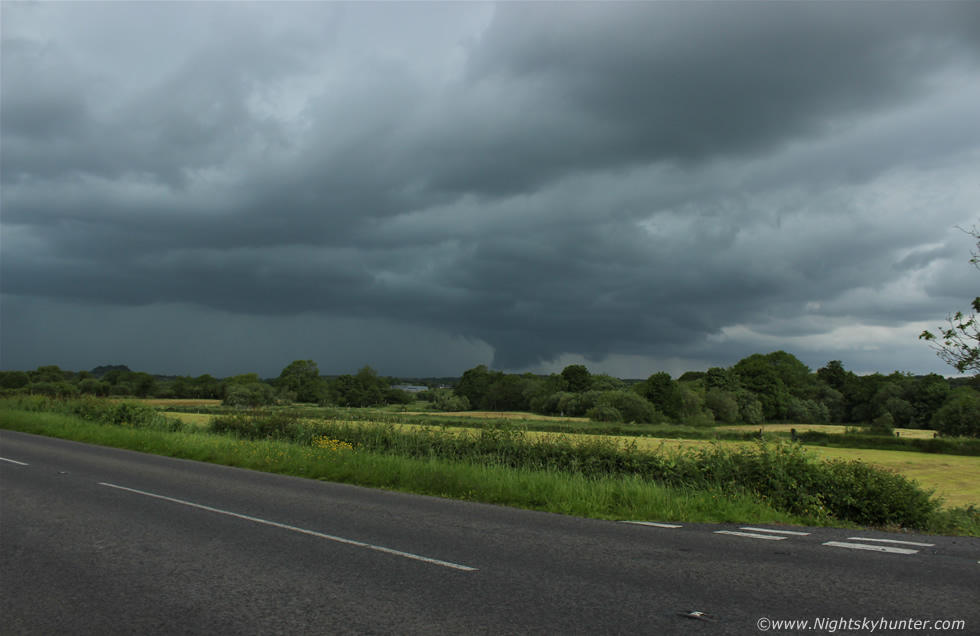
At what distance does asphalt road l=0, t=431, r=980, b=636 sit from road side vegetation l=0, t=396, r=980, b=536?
58.4 inches

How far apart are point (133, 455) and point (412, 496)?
12558 millimetres

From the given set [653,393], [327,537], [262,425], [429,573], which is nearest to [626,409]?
[653,393]

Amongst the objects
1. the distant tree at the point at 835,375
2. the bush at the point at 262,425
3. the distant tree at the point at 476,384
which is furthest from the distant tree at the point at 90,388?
the distant tree at the point at 835,375

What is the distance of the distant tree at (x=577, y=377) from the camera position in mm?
153125

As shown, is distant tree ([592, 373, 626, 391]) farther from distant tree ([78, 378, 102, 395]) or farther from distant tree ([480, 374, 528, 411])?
distant tree ([78, 378, 102, 395])

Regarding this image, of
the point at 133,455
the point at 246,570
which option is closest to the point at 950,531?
the point at 246,570

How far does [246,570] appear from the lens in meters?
6.91

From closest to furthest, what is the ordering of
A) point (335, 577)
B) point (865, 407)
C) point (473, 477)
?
1. point (335, 577)
2. point (473, 477)
3. point (865, 407)

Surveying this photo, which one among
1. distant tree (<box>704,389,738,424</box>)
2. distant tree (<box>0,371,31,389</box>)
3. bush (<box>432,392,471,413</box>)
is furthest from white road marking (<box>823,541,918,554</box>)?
bush (<box>432,392,471,413</box>)

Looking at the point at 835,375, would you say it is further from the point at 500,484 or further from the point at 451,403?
the point at 500,484

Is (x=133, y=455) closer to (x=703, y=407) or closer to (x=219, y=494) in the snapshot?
(x=219, y=494)

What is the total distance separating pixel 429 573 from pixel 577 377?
15057 centimetres

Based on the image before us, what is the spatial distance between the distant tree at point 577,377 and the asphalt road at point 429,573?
144402 millimetres

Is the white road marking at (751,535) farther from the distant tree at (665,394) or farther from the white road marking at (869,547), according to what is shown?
the distant tree at (665,394)
